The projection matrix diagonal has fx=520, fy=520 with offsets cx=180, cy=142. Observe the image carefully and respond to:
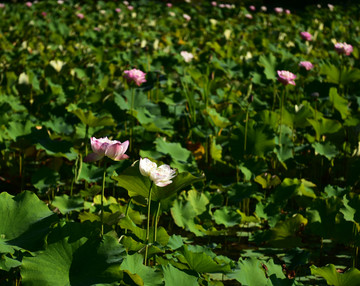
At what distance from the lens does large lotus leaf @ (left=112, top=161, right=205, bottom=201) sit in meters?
1.18

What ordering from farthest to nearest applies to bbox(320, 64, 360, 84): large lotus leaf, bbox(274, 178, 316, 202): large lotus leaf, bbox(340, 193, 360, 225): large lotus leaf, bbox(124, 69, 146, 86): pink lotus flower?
bbox(320, 64, 360, 84): large lotus leaf → bbox(124, 69, 146, 86): pink lotus flower → bbox(274, 178, 316, 202): large lotus leaf → bbox(340, 193, 360, 225): large lotus leaf

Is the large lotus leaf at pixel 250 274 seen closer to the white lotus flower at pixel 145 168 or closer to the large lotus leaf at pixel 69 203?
the white lotus flower at pixel 145 168

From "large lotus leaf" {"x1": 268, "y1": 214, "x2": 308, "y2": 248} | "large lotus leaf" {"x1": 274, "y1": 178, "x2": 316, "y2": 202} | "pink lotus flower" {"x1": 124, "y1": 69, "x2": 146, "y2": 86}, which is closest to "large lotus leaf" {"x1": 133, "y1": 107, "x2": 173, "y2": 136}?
"pink lotus flower" {"x1": 124, "y1": 69, "x2": 146, "y2": 86}

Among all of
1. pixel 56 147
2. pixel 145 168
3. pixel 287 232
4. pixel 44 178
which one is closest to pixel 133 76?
pixel 56 147

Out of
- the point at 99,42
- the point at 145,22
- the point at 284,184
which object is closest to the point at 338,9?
the point at 145,22

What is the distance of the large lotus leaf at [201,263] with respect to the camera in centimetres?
117

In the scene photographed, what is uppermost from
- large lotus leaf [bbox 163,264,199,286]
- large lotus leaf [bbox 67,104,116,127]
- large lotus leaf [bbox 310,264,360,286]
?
large lotus leaf [bbox 163,264,199,286]

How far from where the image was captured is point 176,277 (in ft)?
3.50

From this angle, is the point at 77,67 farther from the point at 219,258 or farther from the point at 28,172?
the point at 219,258

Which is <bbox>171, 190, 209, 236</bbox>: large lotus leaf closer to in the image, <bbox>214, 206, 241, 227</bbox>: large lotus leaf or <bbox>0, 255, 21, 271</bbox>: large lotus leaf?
<bbox>214, 206, 241, 227</bbox>: large lotus leaf

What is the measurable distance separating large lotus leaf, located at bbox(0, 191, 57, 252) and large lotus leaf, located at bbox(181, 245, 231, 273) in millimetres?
309

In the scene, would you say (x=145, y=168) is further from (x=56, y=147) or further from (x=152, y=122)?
(x=152, y=122)

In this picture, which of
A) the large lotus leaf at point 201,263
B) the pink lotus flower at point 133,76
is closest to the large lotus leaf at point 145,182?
the large lotus leaf at point 201,263

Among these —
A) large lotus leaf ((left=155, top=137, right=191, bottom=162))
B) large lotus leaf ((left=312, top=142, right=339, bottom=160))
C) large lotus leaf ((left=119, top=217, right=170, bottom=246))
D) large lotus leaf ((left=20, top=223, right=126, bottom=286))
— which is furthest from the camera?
large lotus leaf ((left=312, top=142, right=339, bottom=160))
